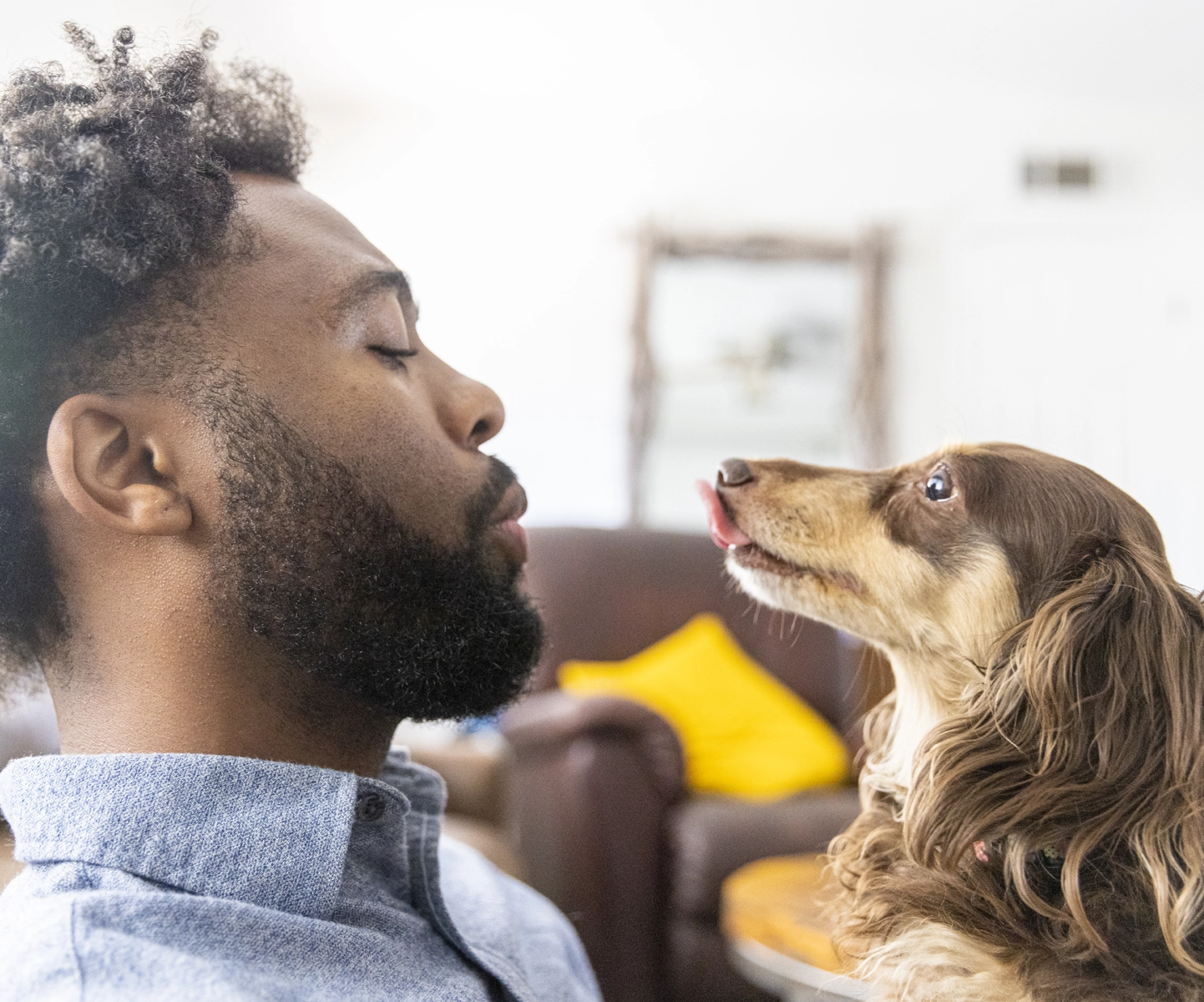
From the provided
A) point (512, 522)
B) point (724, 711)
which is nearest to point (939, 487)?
point (512, 522)

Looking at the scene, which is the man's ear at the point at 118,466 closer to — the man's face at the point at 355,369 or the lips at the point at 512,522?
the man's face at the point at 355,369

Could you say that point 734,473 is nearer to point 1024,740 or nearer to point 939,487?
point 939,487

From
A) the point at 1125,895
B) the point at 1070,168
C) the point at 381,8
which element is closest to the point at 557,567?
the point at 381,8

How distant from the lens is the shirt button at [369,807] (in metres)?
1.04

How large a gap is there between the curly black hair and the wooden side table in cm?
134

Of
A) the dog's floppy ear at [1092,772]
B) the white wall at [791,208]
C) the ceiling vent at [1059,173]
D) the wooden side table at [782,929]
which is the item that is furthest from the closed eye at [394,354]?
the ceiling vent at [1059,173]

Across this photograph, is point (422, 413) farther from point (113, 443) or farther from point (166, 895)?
point (166, 895)

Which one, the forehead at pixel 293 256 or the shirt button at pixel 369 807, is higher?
the forehead at pixel 293 256

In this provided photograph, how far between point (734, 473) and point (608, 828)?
1916 millimetres

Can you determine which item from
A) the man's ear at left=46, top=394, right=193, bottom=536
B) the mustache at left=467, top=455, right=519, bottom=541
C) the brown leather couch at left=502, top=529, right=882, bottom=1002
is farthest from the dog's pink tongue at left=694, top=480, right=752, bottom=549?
the brown leather couch at left=502, top=529, right=882, bottom=1002

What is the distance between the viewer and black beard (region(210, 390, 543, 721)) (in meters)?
1.00

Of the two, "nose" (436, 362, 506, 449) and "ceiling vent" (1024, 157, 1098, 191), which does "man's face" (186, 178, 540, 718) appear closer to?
"nose" (436, 362, 506, 449)

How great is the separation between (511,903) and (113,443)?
2.25 feet

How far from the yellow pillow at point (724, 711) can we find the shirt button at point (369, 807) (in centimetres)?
238
